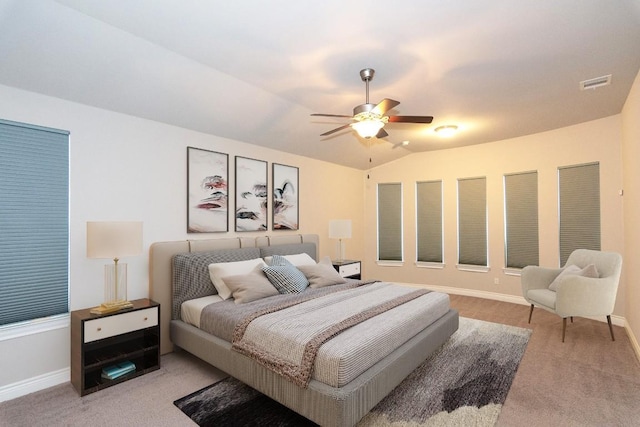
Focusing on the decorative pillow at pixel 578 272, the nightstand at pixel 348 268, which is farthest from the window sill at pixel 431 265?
the decorative pillow at pixel 578 272

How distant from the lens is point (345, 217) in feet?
21.0

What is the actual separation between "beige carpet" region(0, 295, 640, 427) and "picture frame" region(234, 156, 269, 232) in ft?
5.90

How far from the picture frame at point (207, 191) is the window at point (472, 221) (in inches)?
169

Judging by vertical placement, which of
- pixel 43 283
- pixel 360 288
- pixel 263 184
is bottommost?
pixel 360 288

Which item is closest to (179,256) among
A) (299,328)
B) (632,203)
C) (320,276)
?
(320,276)

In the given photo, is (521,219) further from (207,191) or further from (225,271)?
(207,191)

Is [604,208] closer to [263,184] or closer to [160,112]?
[263,184]

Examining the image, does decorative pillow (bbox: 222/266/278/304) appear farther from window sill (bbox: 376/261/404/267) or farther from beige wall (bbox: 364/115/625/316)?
beige wall (bbox: 364/115/625/316)

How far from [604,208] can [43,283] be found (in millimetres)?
6600

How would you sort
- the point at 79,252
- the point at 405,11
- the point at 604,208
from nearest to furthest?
the point at 405,11 → the point at 79,252 → the point at 604,208

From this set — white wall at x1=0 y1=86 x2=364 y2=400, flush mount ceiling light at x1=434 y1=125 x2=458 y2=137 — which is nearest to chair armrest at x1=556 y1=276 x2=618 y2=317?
flush mount ceiling light at x1=434 y1=125 x2=458 y2=137

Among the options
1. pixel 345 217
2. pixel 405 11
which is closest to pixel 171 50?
pixel 405 11

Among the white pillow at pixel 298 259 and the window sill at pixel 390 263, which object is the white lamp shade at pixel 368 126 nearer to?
the white pillow at pixel 298 259

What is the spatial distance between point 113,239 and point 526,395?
368 cm
